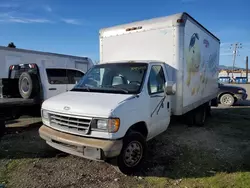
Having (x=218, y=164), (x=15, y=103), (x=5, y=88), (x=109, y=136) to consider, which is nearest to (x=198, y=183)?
(x=218, y=164)

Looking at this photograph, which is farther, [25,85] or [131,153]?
[25,85]

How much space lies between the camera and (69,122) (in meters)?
3.70

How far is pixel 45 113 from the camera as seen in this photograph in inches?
165

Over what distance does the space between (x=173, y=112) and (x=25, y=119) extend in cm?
624

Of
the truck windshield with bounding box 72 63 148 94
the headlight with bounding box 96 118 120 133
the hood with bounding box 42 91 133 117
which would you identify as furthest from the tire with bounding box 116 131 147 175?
the truck windshield with bounding box 72 63 148 94

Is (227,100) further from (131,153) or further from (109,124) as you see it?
(109,124)

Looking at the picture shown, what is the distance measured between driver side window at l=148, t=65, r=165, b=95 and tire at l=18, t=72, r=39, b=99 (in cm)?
418

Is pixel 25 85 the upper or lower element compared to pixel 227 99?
upper

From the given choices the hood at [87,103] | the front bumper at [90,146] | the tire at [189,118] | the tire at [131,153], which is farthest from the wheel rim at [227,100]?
the front bumper at [90,146]

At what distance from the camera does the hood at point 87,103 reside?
3416 millimetres

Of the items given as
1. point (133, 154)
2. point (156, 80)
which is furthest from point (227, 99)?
point (133, 154)

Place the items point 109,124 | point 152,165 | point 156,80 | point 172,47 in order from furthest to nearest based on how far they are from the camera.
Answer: point 172,47 → point 156,80 → point 152,165 → point 109,124

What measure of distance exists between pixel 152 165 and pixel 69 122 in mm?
1960

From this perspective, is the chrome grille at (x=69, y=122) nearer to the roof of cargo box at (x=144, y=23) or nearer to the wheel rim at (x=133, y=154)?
the wheel rim at (x=133, y=154)
